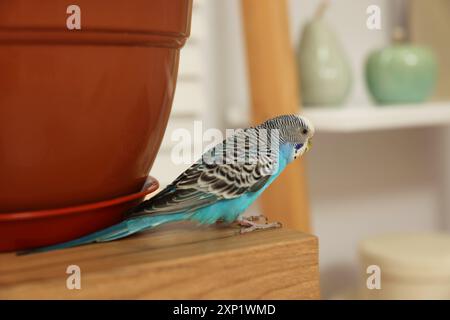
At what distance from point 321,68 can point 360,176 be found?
1.27 ft

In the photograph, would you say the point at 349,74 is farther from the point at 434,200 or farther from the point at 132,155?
the point at 132,155

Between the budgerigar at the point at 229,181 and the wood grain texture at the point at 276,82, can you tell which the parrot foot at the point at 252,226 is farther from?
the wood grain texture at the point at 276,82

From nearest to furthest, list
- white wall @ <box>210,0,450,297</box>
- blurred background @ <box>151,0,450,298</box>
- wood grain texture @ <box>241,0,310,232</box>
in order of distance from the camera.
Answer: wood grain texture @ <box>241,0,310,232</box>, blurred background @ <box>151,0,450,298</box>, white wall @ <box>210,0,450,297</box>

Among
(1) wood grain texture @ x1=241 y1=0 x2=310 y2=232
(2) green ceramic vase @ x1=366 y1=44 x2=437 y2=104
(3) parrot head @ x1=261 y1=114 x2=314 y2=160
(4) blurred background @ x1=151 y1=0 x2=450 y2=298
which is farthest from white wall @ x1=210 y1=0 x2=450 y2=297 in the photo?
(3) parrot head @ x1=261 y1=114 x2=314 y2=160

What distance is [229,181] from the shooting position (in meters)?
0.36

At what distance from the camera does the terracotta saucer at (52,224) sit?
30cm

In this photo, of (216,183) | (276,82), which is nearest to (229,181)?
(216,183)

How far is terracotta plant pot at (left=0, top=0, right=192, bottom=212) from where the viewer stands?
0.87 feet

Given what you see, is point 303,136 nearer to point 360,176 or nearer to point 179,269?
point 179,269

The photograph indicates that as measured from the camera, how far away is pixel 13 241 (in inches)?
12.0

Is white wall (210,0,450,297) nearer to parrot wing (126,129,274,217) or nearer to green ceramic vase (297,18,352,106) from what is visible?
green ceramic vase (297,18,352,106)

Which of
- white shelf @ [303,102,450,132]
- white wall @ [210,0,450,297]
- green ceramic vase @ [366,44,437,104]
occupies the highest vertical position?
green ceramic vase @ [366,44,437,104]

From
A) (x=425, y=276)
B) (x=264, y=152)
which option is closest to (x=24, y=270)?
(x=264, y=152)

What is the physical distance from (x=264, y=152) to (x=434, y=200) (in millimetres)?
1340
